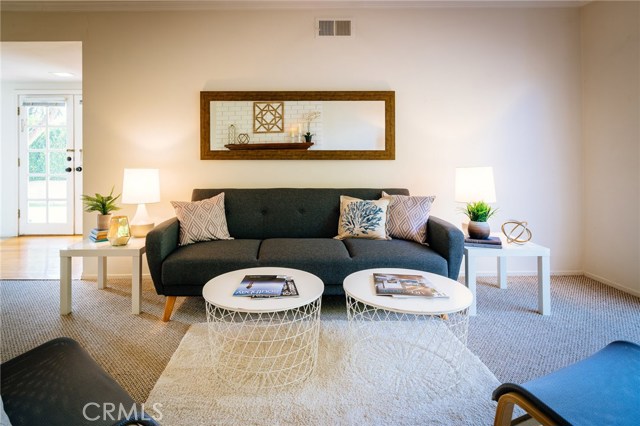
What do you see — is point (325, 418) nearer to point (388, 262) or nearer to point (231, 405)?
point (231, 405)

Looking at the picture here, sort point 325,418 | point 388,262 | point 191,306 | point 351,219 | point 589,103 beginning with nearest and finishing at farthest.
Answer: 1. point 325,418
2. point 388,262
3. point 191,306
4. point 351,219
5. point 589,103

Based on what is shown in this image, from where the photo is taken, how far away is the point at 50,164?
480 cm

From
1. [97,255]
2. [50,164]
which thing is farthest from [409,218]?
[50,164]

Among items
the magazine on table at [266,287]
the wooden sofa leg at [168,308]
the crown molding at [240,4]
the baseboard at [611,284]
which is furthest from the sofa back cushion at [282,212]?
the baseboard at [611,284]

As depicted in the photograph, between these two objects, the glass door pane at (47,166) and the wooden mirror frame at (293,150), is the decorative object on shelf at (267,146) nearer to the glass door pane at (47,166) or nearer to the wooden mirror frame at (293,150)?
the wooden mirror frame at (293,150)

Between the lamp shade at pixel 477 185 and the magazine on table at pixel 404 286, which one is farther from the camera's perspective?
the lamp shade at pixel 477 185

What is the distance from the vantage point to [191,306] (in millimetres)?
2303

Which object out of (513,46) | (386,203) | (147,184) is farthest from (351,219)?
(513,46)

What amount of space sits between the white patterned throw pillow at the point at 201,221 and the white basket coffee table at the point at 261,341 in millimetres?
802

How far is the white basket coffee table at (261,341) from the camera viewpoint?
1359mm

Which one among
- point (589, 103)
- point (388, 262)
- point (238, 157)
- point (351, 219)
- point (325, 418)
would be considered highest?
point (589, 103)

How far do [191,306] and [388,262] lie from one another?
4.89 feet

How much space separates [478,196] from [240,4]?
2730 mm

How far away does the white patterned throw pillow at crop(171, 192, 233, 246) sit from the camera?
2.37 m
